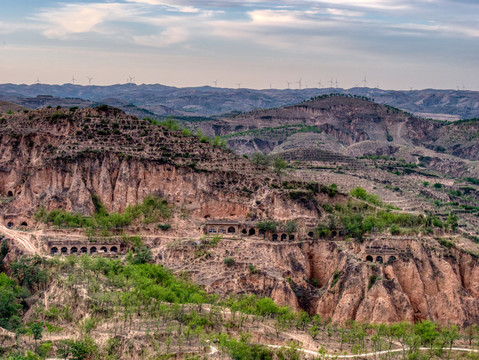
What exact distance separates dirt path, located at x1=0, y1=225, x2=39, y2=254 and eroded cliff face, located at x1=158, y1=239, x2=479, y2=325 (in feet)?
48.4

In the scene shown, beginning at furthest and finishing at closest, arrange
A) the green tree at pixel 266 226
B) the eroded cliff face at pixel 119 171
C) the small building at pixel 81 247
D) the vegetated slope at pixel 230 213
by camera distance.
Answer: the eroded cliff face at pixel 119 171
the green tree at pixel 266 226
the small building at pixel 81 247
the vegetated slope at pixel 230 213

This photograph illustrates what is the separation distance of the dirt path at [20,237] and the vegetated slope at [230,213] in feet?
9.04

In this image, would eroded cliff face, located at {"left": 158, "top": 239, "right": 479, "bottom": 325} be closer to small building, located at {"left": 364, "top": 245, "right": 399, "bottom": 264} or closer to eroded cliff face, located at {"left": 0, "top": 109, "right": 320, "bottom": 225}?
small building, located at {"left": 364, "top": 245, "right": 399, "bottom": 264}

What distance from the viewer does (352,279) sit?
268ft

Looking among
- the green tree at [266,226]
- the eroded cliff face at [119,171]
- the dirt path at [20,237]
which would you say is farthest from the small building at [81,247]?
the green tree at [266,226]

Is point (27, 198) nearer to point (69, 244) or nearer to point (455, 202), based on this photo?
point (69, 244)

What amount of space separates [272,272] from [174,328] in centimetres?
2009

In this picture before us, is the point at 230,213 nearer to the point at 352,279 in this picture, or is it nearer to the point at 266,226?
the point at 266,226

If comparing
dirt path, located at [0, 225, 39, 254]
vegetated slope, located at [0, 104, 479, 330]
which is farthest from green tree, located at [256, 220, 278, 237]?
dirt path, located at [0, 225, 39, 254]

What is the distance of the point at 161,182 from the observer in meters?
96.5

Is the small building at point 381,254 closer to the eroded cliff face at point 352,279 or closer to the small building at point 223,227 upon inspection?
the eroded cliff face at point 352,279

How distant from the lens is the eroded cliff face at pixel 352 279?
80.3m

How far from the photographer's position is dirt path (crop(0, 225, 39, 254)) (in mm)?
86750

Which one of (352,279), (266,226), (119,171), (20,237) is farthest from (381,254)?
(20,237)
